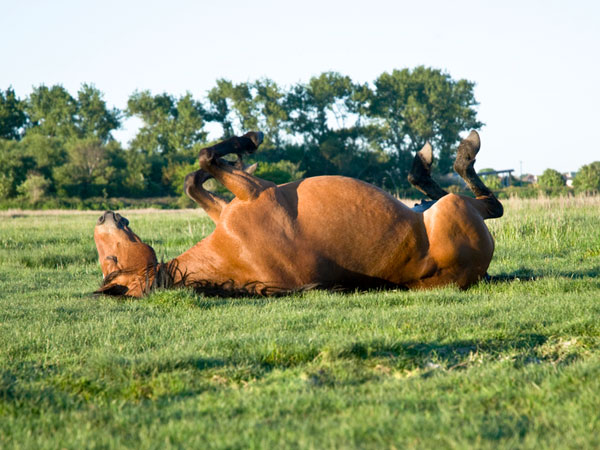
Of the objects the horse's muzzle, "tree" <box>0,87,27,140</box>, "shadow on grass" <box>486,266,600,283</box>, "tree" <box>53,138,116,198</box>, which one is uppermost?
"tree" <box>0,87,27,140</box>

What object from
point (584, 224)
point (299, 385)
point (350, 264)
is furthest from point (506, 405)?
point (584, 224)

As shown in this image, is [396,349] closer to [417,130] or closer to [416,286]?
[416,286]

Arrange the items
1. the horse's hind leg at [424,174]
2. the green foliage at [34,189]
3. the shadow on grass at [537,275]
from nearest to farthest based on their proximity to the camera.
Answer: the shadow on grass at [537,275] < the horse's hind leg at [424,174] < the green foliage at [34,189]

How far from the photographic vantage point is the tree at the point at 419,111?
65.3m

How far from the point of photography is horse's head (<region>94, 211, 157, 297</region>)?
625cm

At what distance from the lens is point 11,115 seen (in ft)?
218

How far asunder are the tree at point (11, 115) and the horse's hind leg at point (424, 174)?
65.6 metres

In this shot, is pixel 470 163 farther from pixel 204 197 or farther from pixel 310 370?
pixel 310 370

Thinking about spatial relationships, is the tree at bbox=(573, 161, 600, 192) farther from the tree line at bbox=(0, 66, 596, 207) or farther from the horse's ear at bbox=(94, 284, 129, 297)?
the horse's ear at bbox=(94, 284, 129, 297)

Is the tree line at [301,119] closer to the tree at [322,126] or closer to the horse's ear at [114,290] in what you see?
the tree at [322,126]

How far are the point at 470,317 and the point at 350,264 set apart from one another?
1477mm

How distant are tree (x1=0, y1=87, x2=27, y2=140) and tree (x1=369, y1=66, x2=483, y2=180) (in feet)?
117

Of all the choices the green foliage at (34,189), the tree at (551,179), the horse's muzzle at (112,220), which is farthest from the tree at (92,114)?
the horse's muzzle at (112,220)

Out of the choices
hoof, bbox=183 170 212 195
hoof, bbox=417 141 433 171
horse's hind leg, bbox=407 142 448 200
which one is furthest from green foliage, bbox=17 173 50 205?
hoof, bbox=417 141 433 171
